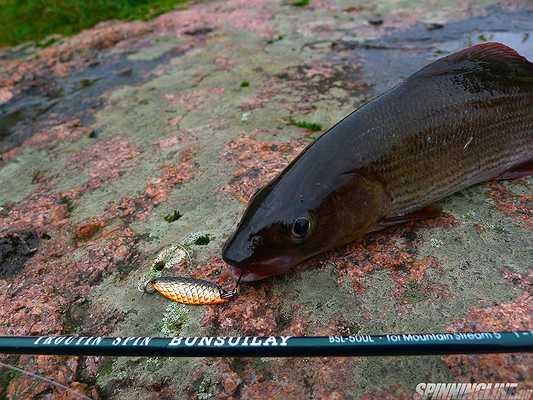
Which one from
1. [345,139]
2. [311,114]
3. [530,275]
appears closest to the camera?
[530,275]

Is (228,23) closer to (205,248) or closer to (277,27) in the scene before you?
(277,27)

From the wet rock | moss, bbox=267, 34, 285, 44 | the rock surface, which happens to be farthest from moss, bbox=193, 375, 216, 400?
moss, bbox=267, 34, 285, 44

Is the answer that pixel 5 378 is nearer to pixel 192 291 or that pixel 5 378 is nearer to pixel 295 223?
pixel 192 291

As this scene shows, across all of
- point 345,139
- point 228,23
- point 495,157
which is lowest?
point 228,23

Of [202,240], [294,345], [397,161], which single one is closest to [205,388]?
[294,345]

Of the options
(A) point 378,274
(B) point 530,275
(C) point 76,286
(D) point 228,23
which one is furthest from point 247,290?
(D) point 228,23

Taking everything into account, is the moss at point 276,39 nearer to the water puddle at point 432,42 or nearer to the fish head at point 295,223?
the water puddle at point 432,42
